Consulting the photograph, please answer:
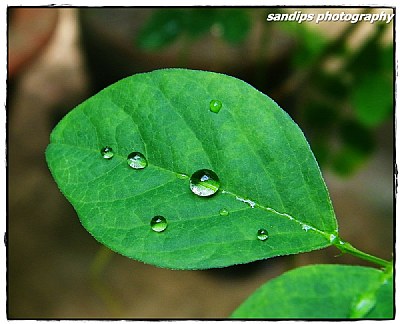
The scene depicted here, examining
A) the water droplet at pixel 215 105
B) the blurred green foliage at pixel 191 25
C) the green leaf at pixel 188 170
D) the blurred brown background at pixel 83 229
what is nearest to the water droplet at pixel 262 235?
the green leaf at pixel 188 170

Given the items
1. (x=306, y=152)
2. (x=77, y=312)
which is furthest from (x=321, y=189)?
(x=77, y=312)

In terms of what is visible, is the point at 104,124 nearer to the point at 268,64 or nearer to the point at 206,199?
the point at 206,199

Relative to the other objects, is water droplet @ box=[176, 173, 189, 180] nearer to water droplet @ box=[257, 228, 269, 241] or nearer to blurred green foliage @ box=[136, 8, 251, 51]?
water droplet @ box=[257, 228, 269, 241]

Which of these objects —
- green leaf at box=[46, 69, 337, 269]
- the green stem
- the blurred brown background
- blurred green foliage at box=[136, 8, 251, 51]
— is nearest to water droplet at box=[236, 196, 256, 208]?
green leaf at box=[46, 69, 337, 269]

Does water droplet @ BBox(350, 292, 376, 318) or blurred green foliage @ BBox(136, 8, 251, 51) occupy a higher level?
blurred green foliage @ BBox(136, 8, 251, 51)

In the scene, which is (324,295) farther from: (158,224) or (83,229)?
(83,229)

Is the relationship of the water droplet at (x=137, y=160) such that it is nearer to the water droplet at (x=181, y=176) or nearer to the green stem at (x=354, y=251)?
the water droplet at (x=181, y=176)
